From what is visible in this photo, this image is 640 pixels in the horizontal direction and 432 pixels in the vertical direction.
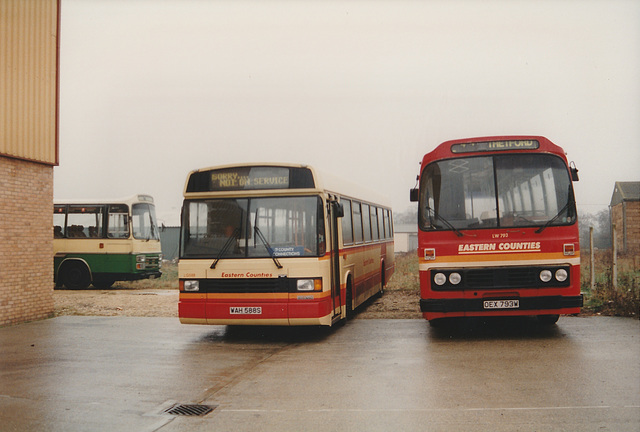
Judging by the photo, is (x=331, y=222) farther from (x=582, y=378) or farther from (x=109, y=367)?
(x=582, y=378)

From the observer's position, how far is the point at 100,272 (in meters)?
23.6

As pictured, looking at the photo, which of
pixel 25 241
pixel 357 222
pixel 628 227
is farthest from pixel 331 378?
pixel 628 227

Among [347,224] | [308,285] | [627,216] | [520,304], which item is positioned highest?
[627,216]

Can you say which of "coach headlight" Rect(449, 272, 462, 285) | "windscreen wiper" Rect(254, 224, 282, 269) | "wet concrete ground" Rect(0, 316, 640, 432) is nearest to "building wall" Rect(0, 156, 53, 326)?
"wet concrete ground" Rect(0, 316, 640, 432)

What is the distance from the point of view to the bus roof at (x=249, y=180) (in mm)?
10742

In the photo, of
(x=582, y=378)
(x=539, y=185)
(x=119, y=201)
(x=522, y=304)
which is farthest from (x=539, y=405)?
(x=119, y=201)

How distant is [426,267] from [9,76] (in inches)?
337

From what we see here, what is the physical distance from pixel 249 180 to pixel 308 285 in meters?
2.03

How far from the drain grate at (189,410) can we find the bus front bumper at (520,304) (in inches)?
178

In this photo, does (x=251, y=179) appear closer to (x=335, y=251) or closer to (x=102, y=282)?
(x=335, y=251)

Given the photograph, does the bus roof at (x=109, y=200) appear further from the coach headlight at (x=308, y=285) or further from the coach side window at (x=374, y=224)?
the coach headlight at (x=308, y=285)

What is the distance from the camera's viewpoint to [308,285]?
33.8 ft

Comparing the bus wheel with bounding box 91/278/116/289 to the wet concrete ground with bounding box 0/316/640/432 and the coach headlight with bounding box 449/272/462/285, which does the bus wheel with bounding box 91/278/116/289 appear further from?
the coach headlight with bounding box 449/272/462/285

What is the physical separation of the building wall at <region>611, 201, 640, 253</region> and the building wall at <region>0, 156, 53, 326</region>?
104ft
